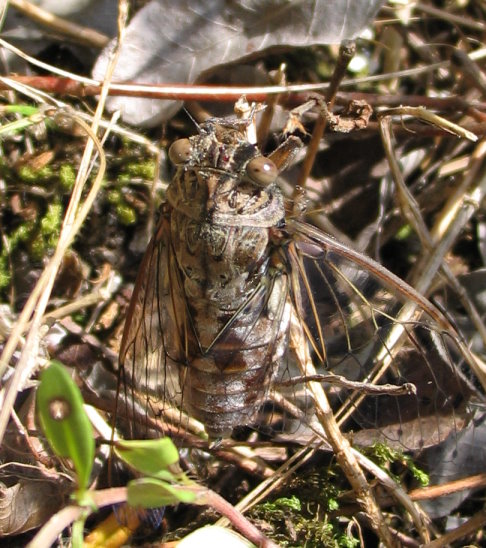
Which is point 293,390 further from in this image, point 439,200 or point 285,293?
point 439,200

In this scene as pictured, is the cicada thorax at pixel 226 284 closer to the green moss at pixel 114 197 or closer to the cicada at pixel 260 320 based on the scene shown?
the cicada at pixel 260 320

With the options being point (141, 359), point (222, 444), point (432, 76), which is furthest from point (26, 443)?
point (432, 76)

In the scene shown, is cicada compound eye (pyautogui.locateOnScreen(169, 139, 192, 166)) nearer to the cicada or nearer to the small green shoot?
the cicada

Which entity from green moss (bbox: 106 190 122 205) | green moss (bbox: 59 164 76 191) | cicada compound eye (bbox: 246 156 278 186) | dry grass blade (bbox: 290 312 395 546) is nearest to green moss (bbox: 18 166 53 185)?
green moss (bbox: 59 164 76 191)

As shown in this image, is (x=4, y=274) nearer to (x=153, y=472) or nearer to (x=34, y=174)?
(x=34, y=174)

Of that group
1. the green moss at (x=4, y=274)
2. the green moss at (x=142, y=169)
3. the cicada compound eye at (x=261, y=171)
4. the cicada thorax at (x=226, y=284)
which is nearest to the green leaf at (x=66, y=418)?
the cicada thorax at (x=226, y=284)

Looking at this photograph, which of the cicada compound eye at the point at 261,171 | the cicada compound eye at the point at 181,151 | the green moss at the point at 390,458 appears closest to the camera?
the cicada compound eye at the point at 261,171
